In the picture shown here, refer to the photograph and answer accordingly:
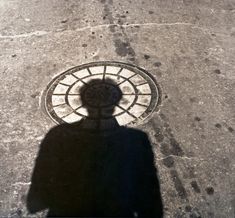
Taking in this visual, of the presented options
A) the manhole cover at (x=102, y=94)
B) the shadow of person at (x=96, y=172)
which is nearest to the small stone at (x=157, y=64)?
the manhole cover at (x=102, y=94)

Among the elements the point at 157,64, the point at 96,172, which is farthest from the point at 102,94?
the point at 96,172

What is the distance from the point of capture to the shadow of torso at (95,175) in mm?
2924

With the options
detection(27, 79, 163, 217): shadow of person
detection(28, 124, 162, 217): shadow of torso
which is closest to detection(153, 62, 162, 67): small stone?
detection(27, 79, 163, 217): shadow of person

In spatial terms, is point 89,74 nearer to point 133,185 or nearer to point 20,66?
point 20,66

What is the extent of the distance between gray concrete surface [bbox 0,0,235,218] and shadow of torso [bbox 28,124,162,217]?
98 millimetres

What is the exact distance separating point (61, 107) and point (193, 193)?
1.55 meters

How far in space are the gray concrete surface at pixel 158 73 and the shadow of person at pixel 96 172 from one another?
0.09m

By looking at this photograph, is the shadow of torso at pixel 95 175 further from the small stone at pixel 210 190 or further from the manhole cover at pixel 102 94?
the small stone at pixel 210 190

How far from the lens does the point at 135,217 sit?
9.36 feet

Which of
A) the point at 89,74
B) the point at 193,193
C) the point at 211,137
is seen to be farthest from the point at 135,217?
the point at 89,74

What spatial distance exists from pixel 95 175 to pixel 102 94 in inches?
40.3

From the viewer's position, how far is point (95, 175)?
3.15m

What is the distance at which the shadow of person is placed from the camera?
9.61 feet

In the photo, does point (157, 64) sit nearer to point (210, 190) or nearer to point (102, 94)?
point (102, 94)
